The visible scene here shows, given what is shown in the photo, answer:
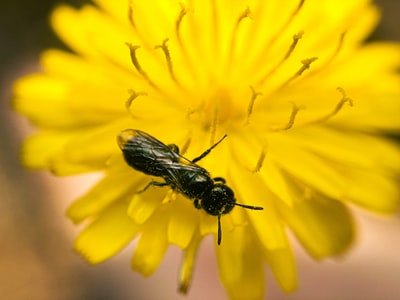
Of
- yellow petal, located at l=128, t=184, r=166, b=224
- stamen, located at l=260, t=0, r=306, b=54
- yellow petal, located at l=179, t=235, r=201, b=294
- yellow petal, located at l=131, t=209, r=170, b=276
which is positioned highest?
stamen, located at l=260, t=0, r=306, b=54

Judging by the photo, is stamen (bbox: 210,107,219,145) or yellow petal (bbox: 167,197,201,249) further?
stamen (bbox: 210,107,219,145)

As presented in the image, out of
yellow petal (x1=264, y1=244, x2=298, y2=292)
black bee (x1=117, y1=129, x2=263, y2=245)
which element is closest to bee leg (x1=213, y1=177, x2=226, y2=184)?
black bee (x1=117, y1=129, x2=263, y2=245)

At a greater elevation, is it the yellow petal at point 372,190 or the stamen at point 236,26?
the stamen at point 236,26

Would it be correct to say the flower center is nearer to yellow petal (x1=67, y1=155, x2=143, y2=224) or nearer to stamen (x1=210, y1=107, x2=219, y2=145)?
stamen (x1=210, y1=107, x2=219, y2=145)

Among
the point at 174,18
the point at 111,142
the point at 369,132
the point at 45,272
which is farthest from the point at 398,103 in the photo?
the point at 45,272

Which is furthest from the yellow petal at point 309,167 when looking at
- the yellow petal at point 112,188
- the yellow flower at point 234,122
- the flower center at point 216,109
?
the yellow petal at point 112,188

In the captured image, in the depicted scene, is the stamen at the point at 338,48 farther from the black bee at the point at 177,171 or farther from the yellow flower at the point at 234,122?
the black bee at the point at 177,171

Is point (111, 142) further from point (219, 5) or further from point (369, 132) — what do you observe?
point (369, 132)
